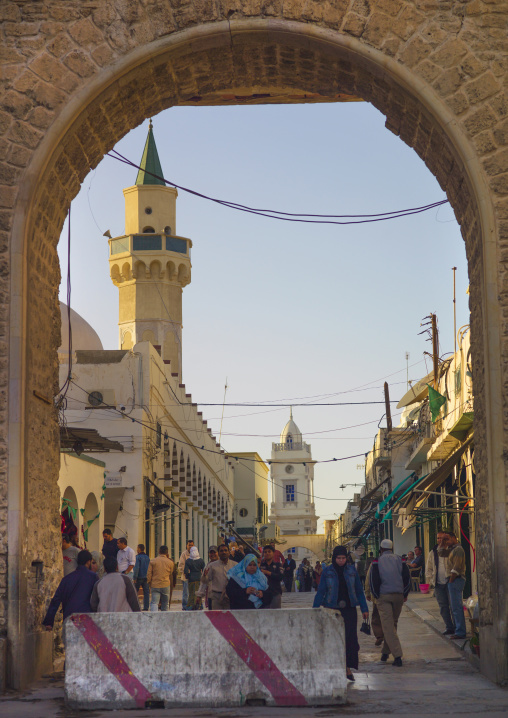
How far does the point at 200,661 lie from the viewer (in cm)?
849

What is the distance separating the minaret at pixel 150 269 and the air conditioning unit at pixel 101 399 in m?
16.1

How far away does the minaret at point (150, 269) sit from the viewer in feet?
156

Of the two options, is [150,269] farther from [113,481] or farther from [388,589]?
[388,589]

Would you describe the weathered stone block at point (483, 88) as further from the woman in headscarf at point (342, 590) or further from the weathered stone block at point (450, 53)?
the woman in headscarf at point (342, 590)

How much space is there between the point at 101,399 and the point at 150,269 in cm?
1826

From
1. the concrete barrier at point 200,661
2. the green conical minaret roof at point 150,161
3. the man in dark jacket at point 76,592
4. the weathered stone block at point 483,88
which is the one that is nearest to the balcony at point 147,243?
the green conical minaret roof at point 150,161

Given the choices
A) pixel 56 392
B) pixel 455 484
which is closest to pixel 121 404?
pixel 455 484

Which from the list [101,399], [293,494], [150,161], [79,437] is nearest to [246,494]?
[150,161]

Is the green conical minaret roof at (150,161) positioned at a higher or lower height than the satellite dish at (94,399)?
higher

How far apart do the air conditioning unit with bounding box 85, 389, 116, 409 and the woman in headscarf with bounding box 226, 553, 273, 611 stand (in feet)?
64.0

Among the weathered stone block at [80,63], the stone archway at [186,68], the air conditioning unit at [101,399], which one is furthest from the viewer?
the air conditioning unit at [101,399]

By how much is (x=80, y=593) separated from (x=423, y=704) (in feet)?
12.0

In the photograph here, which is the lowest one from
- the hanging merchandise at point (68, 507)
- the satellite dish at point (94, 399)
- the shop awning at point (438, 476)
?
the hanging merchandise at point (68, 507)

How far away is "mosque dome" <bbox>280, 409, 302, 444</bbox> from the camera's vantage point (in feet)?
442
